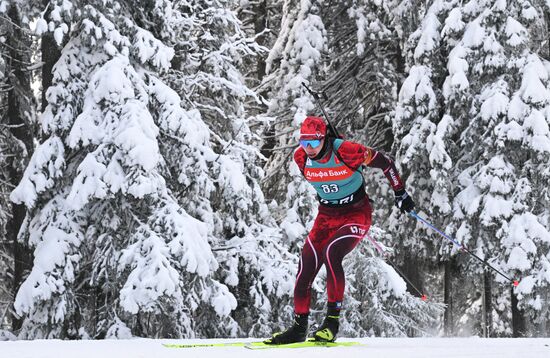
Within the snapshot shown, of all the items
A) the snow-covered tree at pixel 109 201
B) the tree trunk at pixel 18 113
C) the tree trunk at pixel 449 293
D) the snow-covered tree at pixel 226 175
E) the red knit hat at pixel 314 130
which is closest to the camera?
the red knit hat at pixel 314 130

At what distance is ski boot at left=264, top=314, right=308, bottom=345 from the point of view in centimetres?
669

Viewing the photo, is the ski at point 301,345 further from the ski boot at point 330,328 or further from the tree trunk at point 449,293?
the tree trunk at point 449,293

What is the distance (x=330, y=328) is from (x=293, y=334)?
334 millimetres

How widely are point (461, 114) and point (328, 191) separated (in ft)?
31.4

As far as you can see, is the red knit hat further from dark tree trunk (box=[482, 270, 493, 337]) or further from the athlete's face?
dark tree trunk (box=[482, 270, 493, 337])

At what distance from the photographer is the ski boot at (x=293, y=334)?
263 inches

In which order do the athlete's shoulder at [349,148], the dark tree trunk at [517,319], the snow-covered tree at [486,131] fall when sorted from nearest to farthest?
the athlete's shoulder at [349,148] → the snow-covered tree at [486,131] → the dark tree trunk at [517,319]

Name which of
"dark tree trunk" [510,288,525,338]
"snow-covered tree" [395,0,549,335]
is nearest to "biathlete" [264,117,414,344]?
"snow-covered tree" [395,0,549,335]

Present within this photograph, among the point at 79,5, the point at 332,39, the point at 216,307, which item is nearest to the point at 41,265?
the point at 216,307

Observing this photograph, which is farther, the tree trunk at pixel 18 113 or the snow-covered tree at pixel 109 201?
the tree trunk at pixel 18 113

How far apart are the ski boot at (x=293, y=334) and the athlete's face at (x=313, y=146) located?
1.49 meters

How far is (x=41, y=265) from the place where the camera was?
412 inches

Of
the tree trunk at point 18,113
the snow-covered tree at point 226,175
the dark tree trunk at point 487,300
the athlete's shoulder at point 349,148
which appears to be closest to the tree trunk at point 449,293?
the dark tree trunk at point 487,300

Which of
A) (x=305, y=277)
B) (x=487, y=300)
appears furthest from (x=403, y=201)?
(x=487, y=300)
